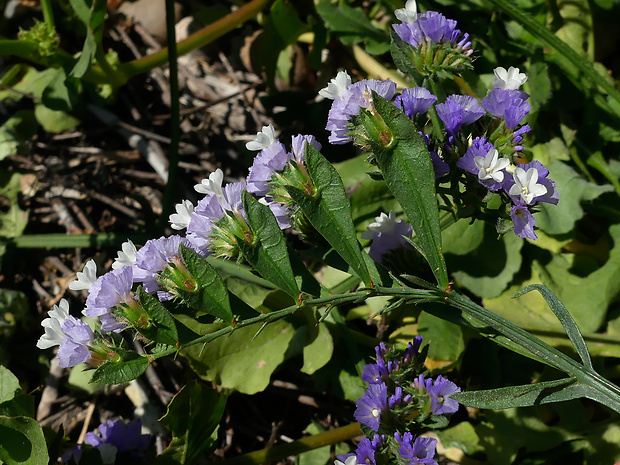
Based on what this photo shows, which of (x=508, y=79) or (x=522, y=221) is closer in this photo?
(x=522, y=221)

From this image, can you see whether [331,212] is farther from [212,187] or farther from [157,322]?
[157,322]

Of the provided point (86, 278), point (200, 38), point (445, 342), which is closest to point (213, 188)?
point (86, 278)

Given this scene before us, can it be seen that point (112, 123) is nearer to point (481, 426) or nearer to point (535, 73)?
point (535, 73)

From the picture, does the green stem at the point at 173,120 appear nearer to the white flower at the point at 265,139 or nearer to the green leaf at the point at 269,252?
the white flower at the point at 265,139

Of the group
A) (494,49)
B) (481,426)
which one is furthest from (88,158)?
(481,426)

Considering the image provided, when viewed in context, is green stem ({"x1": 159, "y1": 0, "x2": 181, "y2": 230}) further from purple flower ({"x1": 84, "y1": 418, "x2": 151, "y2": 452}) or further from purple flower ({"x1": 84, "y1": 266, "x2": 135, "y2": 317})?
purple flower ({"x1": 84, "y1": 266, "x2": 135, "y2": 317})

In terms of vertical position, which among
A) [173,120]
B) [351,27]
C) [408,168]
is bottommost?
[173,120]
